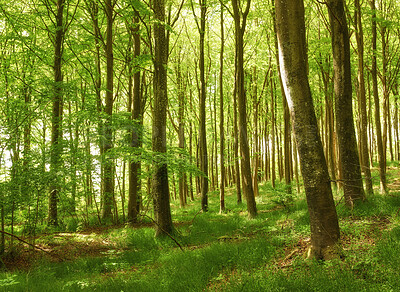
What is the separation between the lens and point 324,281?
3.13 metres

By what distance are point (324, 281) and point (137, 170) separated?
7.80 m

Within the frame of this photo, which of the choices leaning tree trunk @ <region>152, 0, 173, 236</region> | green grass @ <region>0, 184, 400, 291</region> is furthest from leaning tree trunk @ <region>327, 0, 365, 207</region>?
leaning tree trunk @ <region>152, 0, 173, 236</region>

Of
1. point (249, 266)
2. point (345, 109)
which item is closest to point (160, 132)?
point (249, 266)

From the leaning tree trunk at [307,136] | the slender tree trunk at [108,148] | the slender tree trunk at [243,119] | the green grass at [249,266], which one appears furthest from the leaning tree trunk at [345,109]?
the slender tree trunk at [108,148]

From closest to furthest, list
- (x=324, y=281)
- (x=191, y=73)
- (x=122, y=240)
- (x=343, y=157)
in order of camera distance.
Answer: (x=324, y=281) < (x=343, y=157) < (x=122, y=240) < (x=191, y=73)

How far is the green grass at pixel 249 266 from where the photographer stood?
325cm

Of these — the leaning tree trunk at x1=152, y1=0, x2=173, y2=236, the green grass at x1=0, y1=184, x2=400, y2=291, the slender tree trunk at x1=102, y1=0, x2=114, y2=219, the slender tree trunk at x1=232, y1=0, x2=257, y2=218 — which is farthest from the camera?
the slender tree trunk at x1=232, y1=0, x2=257, y2=218

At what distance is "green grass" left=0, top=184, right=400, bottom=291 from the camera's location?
10.7ft

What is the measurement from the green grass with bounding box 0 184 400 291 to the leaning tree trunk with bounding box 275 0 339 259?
1.18 ft

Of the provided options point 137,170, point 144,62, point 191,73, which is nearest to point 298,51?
point 144,62

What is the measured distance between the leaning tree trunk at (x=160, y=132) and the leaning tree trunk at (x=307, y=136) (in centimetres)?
415

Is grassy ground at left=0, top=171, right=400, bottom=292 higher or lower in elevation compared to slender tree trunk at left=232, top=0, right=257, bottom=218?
lower

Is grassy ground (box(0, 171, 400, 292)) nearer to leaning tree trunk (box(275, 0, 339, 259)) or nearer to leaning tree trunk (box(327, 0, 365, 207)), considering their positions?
leaning tree trunk (box(275, 0, 339, 259))

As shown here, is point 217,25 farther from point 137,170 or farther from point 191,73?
point 137,170
